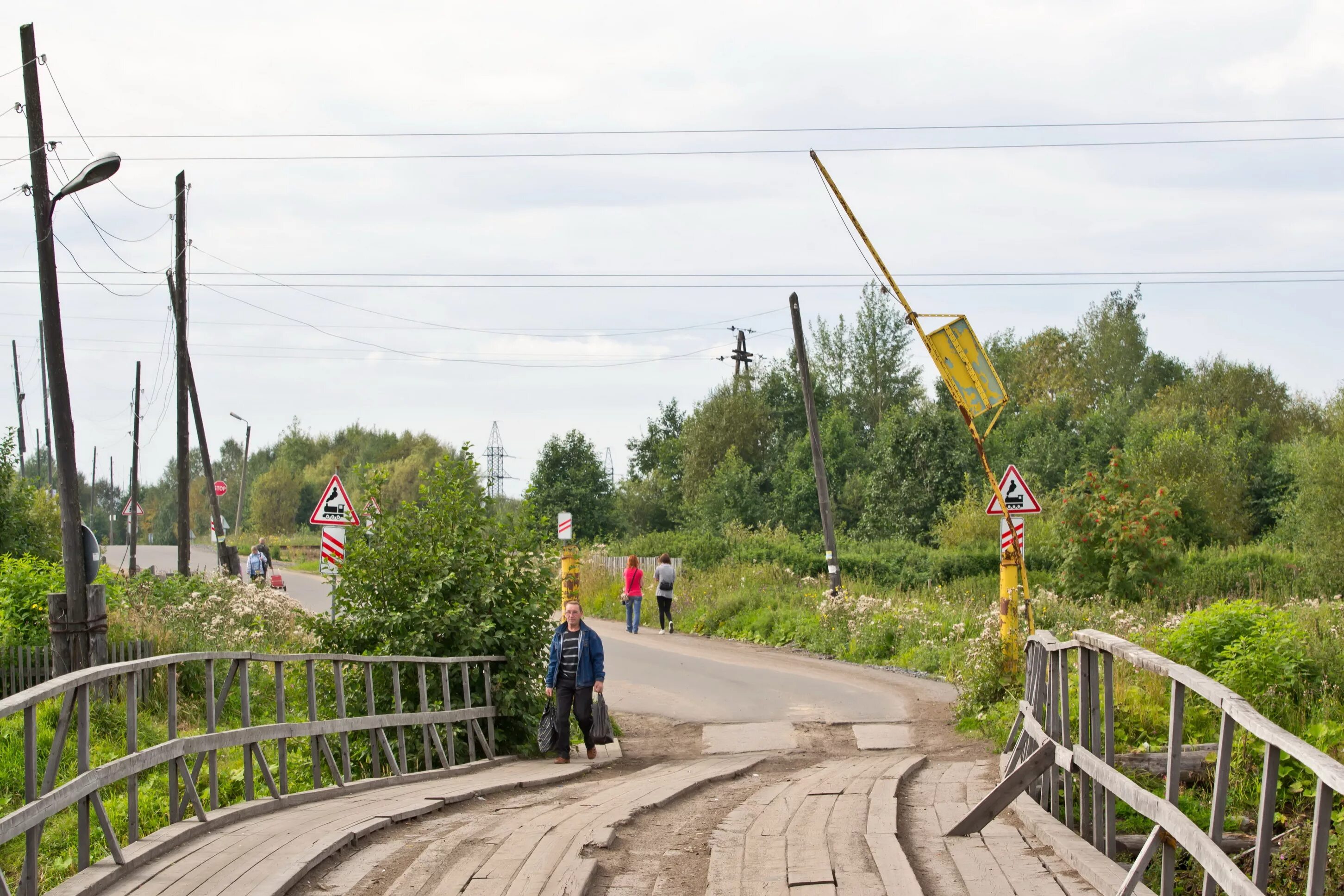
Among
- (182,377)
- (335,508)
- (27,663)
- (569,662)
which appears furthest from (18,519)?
(569,662)

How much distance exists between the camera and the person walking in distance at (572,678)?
13.0 metres

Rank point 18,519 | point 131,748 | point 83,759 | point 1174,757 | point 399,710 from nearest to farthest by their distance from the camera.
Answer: point 1174,757 → point 83,759 → point 131,748 → point 399,710 → point 18,519

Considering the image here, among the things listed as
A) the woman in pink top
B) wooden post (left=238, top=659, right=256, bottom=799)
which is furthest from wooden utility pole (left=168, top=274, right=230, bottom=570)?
wooden post (left=238, top=659, right=256, bottom=799)

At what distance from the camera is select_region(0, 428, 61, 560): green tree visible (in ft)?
83.2

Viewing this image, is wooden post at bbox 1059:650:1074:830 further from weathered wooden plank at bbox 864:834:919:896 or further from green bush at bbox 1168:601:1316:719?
green bush at bbox 1168:601:1316:719

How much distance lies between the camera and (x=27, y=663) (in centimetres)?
1725

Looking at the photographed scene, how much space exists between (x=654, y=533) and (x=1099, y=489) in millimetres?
16998

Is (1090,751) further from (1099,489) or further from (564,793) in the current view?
(1099,489)

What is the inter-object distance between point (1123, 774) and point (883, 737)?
24.4 ft

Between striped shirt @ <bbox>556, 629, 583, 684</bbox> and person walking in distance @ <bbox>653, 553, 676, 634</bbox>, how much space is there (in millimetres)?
14662

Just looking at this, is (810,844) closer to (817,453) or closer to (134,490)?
(817,453)

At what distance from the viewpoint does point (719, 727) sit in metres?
16.1

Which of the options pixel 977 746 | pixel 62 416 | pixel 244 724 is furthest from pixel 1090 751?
pixel 62 416

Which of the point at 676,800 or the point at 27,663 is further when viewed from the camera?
the point at 27,663
